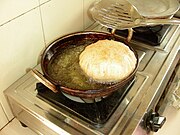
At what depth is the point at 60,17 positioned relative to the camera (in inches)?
32.5

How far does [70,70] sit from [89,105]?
12cm

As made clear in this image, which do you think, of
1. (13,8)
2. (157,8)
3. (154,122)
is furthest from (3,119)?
(157,8)

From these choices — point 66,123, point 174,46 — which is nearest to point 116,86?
point 66,123

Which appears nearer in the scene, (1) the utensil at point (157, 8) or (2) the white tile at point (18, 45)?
(2) the white tile at point (18, 45)

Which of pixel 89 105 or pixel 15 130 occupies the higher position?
pixel 89 105

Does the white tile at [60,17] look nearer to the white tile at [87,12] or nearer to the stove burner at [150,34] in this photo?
the white tile at [87,12]

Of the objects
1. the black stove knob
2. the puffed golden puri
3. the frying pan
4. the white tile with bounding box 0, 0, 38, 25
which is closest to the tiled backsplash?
the white tile with bounding box 0, 0, 38, 25

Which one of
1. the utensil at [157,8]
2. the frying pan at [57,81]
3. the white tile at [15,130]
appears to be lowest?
the white tile at [15,130]

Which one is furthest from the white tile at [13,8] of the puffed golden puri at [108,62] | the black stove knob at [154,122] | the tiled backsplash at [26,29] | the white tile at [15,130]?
the black stove knob at [154,122]

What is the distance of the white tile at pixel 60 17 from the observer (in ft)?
2.51

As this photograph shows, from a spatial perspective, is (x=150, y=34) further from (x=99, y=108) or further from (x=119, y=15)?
(x=99, y=108)

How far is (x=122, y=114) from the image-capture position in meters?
0.61

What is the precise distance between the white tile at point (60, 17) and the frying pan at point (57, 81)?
4.4 inches

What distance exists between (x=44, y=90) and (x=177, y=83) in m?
0.53
